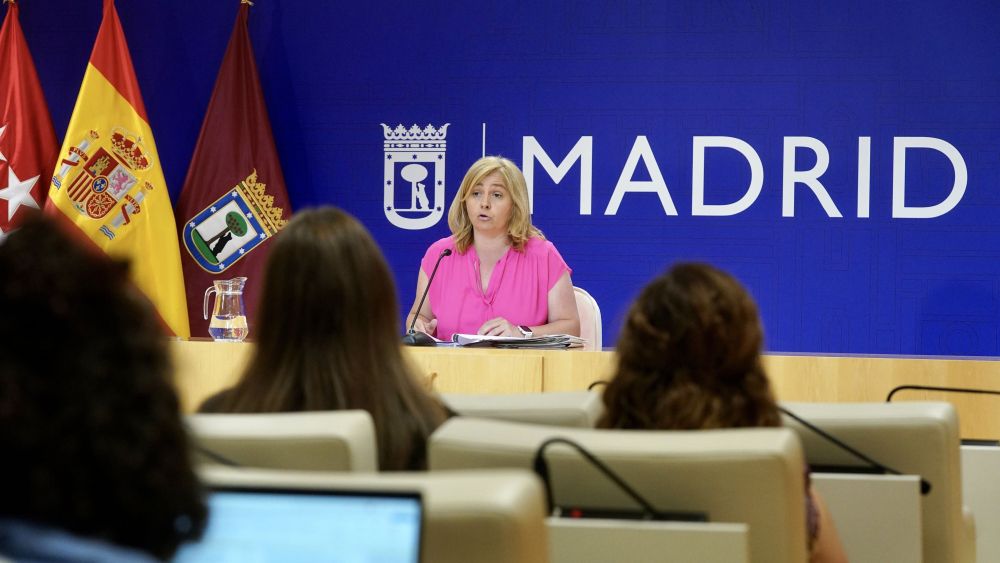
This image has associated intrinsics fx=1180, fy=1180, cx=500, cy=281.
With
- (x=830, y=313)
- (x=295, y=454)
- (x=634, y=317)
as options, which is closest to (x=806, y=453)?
(x=634, y=317)

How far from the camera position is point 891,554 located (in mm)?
1660

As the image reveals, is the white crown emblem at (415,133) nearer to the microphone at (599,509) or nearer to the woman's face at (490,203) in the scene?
the woman's face at (490,203)

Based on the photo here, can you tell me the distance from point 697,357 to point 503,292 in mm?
3185

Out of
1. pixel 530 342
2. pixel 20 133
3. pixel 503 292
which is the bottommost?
pixel 530 342

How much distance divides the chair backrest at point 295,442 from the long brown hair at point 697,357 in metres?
0.47

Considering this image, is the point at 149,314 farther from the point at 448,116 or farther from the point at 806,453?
the point at 448,116

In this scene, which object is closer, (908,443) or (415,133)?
(908,443)

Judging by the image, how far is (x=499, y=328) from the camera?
4.38 metres

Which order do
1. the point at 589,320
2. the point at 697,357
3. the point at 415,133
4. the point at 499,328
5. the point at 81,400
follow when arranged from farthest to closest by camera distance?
the point at 415,133, the point at 589,320, the point at 499,328, the point at 697,357, the point at 81,400

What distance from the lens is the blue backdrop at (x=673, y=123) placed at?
223 inches

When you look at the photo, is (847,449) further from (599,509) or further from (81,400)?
(81,400)

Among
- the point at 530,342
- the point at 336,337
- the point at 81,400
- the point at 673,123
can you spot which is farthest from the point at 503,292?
the point at 81,400

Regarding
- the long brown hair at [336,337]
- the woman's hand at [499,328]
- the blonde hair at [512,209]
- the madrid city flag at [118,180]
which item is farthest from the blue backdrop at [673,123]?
the long brown hair at [336,337]

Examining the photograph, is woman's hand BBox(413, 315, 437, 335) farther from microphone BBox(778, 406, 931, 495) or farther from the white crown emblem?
microphone BBox(778, 406, 931, 495)
